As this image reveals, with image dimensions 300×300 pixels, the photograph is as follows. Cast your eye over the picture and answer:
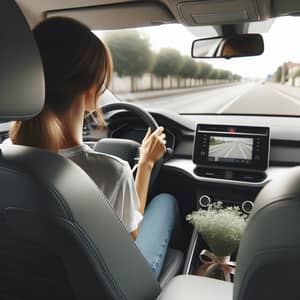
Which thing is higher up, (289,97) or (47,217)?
(47,217)

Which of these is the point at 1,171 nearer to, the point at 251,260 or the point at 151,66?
the point at 251,260

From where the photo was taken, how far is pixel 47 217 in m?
1.06

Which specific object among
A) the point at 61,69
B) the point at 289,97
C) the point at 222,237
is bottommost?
the point at 222,237

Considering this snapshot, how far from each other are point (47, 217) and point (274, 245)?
545 millimetres

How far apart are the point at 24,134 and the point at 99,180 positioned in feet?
0.89

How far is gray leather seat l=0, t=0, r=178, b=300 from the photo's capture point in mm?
1042

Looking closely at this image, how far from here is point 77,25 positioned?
1.35 m

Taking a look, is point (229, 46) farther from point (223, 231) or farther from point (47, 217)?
point (47, 217)

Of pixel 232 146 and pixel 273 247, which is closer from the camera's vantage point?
pixel 273 247

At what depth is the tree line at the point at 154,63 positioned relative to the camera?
10.6 feet

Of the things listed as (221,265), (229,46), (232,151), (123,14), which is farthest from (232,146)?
(123,14)

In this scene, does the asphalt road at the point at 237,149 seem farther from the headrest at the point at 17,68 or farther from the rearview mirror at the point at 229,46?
the headrest at the point at 17,68

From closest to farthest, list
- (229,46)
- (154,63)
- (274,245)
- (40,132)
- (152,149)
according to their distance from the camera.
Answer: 1. (274,245)
2. (40,132)
3. (152,149)
4. (229,46)
5. (154,63)

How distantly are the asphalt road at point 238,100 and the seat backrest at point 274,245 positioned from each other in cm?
235
